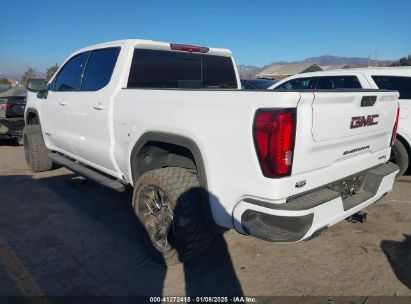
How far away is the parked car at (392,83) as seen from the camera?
5.45 meters

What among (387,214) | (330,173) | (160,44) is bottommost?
(387,214)

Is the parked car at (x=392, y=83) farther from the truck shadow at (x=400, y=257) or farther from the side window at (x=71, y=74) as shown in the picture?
the side window at (x=71, y=74)

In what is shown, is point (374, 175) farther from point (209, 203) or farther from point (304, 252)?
A: point (209, 203)

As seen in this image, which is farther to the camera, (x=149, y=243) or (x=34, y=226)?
(x=34, y=226)

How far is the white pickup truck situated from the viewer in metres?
2.38

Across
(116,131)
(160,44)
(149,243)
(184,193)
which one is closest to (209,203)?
(184,193)

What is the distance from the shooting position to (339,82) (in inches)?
249

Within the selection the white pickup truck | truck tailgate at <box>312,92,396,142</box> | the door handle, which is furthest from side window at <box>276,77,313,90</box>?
the door handle

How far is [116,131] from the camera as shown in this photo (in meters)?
3.69

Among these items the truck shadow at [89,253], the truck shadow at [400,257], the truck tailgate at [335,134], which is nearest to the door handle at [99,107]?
the truck shadow at [89,253]

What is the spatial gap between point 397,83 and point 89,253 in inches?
204

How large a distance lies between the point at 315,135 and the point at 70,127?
3.43 m

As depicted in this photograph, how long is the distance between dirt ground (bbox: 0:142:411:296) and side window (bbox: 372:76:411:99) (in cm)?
193

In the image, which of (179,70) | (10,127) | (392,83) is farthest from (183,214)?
(10,127)
